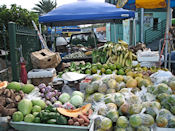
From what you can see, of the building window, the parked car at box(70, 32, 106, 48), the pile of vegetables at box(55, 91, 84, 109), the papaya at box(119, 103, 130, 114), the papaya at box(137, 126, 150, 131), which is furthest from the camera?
the building window

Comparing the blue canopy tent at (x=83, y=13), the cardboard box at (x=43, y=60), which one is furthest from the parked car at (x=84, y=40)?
the cardboard box at (x=43, y=60)

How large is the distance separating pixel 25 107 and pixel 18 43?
113 inches

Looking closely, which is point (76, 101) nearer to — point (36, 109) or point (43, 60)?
point (36, 109)

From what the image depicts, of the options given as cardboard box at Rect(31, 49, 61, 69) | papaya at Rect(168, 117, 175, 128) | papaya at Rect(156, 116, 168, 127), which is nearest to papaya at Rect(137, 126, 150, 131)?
papaya at Rect(156, 116, 168, 127)

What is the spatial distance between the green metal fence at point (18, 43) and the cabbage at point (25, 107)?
224 centimetres

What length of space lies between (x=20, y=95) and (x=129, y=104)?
5.59 ft

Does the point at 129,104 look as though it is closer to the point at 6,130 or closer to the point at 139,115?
the point at 139,115

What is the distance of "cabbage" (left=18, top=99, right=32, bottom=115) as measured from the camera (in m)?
2.63

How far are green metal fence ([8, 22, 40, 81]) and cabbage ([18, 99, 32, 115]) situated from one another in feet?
7.34

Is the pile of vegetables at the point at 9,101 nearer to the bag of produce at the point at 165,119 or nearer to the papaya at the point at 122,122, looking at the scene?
the papaya at the point at 122,122

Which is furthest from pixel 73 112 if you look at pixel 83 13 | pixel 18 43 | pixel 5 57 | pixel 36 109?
pixel 83 13

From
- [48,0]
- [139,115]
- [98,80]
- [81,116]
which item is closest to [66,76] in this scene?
[98,80]

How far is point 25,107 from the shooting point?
104 inches

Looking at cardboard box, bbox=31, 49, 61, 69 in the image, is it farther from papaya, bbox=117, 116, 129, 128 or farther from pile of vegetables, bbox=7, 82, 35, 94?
papaya, bbox=117, 116, 129, 128
